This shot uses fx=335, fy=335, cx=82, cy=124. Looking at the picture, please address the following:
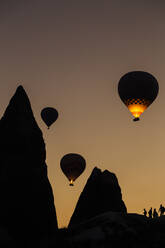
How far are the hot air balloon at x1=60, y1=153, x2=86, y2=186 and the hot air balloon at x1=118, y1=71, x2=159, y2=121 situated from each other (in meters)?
12.0

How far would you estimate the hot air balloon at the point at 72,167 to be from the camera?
36.4 metres

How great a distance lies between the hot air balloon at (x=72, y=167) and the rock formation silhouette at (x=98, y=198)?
4300 millimetres

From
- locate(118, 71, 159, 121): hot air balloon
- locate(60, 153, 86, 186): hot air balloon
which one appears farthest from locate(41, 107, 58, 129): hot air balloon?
locate(118, 71, 159, 121): hot air balloon

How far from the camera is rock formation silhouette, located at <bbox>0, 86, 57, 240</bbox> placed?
20.0m

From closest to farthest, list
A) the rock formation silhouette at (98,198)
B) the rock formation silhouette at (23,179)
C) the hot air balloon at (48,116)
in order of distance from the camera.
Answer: the rock formation silhouette at (23,179) < the rock formation silhouette at (98,198) < the hot air balloon at (48,116)

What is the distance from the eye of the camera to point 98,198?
30.7 metres

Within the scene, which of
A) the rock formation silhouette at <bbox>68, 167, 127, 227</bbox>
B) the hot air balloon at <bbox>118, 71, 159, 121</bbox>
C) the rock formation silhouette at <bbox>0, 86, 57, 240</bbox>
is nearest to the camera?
the rock formation silhouette at <bbox>0, 86, 57, 240</bbox>

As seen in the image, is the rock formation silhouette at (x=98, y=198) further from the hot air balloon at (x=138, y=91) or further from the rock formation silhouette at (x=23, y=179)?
the rock formation silhouette at (x=23, y=179)

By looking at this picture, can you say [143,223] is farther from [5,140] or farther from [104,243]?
[5,140]

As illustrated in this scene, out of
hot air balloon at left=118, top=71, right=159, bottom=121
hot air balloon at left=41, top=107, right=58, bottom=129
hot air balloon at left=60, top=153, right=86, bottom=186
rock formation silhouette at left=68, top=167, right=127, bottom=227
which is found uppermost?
hot air balloon at left=41, top=107, right=58, bottom=129

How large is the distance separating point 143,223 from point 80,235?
3617 millimetres

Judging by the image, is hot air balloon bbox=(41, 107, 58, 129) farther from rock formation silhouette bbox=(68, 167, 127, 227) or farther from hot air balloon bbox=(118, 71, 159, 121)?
hot air balloon bbox=(118, 71, 159, 121)

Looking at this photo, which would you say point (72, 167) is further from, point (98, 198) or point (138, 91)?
point (138, 91)

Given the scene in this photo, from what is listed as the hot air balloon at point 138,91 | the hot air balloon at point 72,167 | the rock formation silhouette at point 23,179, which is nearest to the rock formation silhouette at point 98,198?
the hot air balloon at point 72,167
